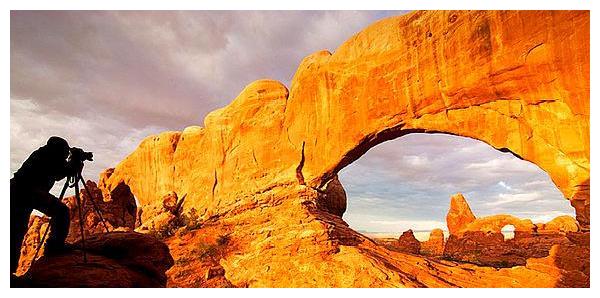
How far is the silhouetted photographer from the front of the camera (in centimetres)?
552

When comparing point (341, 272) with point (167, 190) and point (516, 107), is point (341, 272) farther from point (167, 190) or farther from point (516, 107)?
point (167, 190)

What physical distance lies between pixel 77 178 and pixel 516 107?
543 inches

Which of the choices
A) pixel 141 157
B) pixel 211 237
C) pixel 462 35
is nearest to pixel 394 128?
pixel 462 35

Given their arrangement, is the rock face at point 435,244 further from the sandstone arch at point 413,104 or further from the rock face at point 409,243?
the sandstone arch at point 413,104

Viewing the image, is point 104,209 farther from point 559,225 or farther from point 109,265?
point 559,225

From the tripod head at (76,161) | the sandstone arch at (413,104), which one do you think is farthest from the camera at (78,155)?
the sandstone arch at (413,104)

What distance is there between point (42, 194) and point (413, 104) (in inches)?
532

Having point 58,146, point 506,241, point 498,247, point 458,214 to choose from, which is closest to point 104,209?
point 58,146

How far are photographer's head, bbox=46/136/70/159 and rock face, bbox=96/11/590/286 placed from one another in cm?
1018

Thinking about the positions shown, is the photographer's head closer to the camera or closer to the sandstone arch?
the camera

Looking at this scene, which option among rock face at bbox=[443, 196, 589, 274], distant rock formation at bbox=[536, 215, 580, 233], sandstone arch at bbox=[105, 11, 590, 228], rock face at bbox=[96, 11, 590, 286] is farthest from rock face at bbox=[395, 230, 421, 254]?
sandstone arch at bbox=[105, 11, 590, 228]

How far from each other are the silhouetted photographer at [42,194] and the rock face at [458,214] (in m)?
51.3

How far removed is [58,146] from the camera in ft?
19.6
